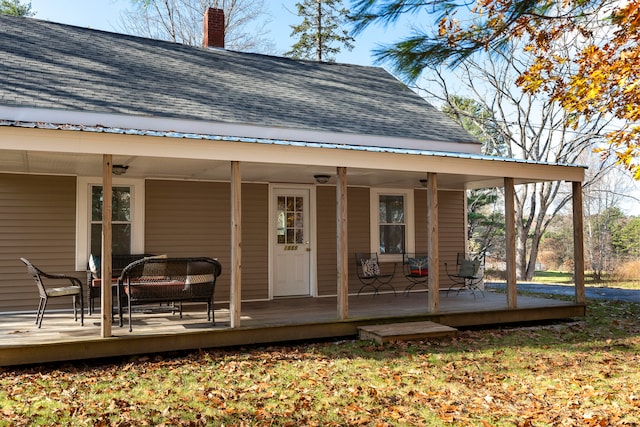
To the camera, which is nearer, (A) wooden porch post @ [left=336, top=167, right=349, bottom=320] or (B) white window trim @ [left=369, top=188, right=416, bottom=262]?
(A) wooden porch post @ [left=336, top=167, right=349, bottom=320]

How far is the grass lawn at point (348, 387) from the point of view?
433cm

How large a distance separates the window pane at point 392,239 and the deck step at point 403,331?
3.20m

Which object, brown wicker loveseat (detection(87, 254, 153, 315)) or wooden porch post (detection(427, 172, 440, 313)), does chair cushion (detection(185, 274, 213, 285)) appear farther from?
wooden porch post (detection(427, 172, 440, 313))

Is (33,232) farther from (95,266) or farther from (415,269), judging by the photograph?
(415,269)

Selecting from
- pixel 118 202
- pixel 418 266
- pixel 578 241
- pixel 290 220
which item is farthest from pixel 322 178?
pixel 578 241

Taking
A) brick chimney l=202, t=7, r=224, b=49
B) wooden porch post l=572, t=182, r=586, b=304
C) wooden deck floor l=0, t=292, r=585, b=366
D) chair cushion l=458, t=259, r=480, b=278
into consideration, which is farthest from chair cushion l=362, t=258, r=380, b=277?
brick chimney l=202, t=7, r=224, b=49

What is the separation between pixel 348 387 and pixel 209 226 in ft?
16.4

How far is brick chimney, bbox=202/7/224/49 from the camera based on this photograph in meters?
12.4

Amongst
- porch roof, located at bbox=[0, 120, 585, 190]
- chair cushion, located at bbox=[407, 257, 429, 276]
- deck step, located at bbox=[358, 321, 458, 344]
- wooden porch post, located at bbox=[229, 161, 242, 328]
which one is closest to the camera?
porch roof, located at bbox=[0, 120, 585, 190]

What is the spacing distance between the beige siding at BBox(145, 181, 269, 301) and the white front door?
24 cm

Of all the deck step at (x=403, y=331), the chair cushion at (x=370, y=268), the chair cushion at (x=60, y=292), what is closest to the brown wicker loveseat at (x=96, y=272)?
the chair cushion at (x=60, y=292)

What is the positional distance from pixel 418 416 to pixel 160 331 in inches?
136

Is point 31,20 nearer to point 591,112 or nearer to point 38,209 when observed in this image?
point 38,209

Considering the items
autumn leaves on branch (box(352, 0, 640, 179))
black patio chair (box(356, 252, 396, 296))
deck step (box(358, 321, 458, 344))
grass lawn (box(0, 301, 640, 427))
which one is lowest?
grass lawn (box(0, 301, 640, 427))
